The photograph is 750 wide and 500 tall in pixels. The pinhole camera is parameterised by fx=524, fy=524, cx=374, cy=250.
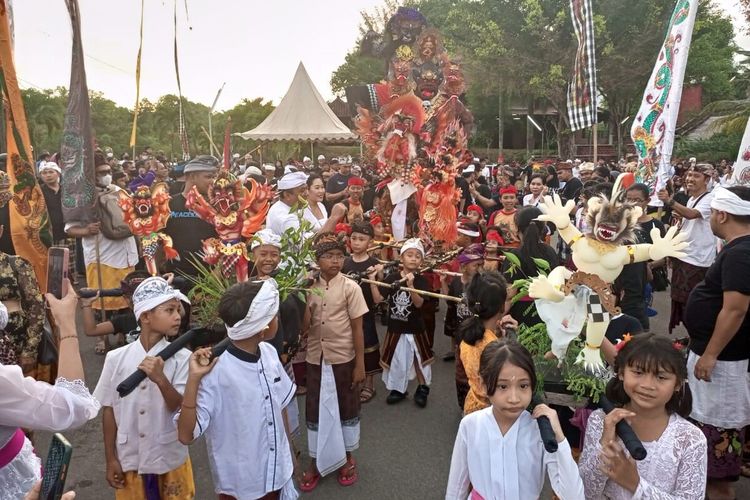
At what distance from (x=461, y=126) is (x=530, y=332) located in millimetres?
4574

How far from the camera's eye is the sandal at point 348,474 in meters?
3.53

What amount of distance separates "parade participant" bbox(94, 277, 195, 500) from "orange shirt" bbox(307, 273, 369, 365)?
3.54ft

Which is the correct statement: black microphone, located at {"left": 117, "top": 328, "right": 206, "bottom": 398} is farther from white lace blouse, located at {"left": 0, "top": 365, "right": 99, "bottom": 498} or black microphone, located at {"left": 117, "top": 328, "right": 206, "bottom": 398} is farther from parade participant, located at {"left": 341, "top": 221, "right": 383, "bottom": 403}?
parade participant, located at {"left": 341, "top": 221, "right": 383, "bottom": 403}

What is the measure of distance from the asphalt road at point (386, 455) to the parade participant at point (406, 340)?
17 cm

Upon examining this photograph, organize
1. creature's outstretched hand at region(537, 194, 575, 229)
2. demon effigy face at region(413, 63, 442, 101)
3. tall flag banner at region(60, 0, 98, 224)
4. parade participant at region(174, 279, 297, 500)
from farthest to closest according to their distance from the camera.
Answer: demon effigy face at region(413, 63, 442, 101)
tall flag banner at region(60, 0, 98, 224)
creature's outstretched hand at region(537, 194, 575, 229)
parade participant at region(174, 279, 297, 500)

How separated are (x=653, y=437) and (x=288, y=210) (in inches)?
139

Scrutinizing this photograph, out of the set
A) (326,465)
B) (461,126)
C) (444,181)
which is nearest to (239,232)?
(326,465)

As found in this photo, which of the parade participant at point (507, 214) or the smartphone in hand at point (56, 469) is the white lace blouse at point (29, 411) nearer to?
the smartphone in hand at point (56, 469)

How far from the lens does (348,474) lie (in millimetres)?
3547

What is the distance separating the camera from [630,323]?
2949 mm

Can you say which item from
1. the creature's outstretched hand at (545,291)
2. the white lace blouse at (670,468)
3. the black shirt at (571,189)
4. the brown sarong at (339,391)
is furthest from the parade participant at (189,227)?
the black shirt at (571,189)

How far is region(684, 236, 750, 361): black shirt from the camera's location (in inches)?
112

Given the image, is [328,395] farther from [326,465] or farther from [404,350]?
[404,350]

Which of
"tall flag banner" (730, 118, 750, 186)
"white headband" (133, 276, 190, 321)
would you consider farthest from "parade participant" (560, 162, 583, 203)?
"white headband" (133, 276, 190, 321)
